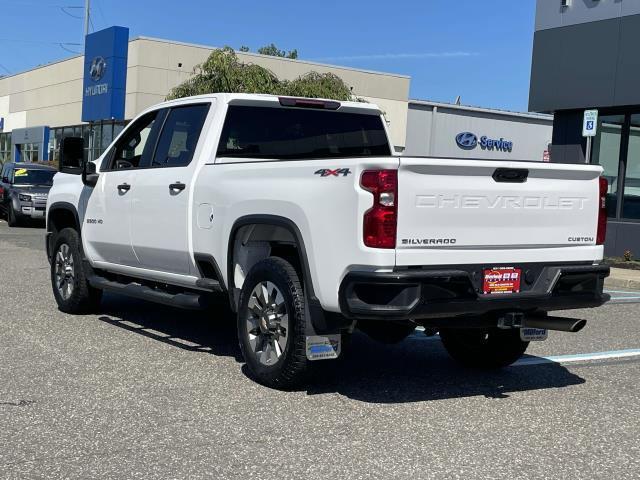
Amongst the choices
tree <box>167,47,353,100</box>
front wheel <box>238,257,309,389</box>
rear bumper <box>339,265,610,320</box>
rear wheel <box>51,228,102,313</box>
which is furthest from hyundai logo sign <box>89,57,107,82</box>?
rear bumper <box>339,265,610,320</box>

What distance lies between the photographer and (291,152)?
675cm

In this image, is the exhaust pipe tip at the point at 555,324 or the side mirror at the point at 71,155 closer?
the exhaust pipe tip at the point at 555,324

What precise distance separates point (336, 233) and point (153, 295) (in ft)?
8.10

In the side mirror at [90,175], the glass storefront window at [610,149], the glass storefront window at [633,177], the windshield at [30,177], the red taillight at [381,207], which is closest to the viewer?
the red taillight at [381,207]

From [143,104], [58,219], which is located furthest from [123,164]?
[143,104]

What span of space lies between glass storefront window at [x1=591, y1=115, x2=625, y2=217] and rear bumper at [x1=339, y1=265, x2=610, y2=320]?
12375 millimetres

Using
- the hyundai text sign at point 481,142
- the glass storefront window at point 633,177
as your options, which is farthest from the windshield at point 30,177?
→ the hyundai text sign at point 481,142

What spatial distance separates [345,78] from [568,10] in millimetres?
23217

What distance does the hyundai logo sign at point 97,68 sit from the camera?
115 ft

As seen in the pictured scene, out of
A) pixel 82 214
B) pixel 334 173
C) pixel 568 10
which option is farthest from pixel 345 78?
pixel 334 173

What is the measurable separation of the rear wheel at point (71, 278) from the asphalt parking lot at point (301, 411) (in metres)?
0.41

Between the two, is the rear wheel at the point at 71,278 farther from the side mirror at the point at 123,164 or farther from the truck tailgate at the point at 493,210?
the truck tailgate at the point at 493,210

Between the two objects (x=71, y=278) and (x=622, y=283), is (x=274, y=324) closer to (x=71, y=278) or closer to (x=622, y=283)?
(x=71, y=278)

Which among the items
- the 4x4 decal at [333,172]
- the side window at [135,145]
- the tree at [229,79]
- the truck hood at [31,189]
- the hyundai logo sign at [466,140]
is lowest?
the truck hood at [31,189]
